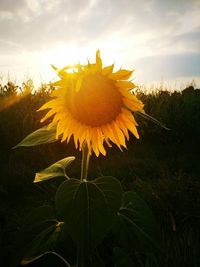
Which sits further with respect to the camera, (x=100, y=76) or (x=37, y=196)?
(x=37, y=196)

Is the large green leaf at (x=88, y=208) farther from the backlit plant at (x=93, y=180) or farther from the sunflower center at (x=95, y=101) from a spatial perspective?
the sunflower center at (x=95, y=101)

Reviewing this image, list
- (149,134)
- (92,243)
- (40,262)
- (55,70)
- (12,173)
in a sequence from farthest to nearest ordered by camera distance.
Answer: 1. (149,134)
2. (12,173)
3. (40,262)
4. (55,70)
5. (92,243)

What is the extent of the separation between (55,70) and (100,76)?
0.17 meters

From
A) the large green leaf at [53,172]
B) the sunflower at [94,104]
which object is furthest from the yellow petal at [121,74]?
the large green leaf at [53,172]

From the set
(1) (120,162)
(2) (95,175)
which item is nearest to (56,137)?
(2) (95,175)

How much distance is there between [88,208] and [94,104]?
46 centimetres

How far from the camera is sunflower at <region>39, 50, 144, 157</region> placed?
1334 mm

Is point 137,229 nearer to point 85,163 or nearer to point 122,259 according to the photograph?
point 85,163

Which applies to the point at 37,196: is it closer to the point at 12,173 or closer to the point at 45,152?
the point at 12,173

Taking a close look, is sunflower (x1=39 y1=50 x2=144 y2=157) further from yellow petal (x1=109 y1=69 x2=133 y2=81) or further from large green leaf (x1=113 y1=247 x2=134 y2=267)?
large green leaf (x1=113 y1=247 x2=134 y2=267)

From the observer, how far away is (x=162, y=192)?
3422 mm

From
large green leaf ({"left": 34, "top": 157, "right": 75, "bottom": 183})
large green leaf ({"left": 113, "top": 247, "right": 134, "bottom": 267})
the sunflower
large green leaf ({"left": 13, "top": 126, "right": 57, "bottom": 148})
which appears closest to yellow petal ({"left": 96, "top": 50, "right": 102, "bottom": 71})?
the sunflower

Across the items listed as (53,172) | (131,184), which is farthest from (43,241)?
(131,184)

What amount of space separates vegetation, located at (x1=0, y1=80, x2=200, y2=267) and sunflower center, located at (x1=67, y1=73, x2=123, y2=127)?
352mm
